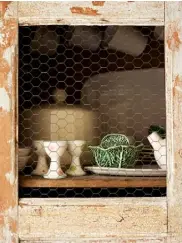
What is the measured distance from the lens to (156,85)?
1.26 metres

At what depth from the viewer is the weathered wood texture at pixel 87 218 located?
3.60 feet

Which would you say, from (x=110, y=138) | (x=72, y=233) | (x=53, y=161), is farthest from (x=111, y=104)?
(x=72, y=233)

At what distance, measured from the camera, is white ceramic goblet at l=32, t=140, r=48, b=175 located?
1.16m

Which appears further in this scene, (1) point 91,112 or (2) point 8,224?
(1) point 91,112

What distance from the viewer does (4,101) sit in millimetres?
1096

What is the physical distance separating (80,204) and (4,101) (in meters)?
0.31

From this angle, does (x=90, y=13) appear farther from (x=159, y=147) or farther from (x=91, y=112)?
(x=159, y=147)

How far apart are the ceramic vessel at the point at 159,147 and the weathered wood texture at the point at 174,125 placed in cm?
2

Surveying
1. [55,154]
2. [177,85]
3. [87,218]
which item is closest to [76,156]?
[55,154]

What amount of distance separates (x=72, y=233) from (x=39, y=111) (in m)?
0.33

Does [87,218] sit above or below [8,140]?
below

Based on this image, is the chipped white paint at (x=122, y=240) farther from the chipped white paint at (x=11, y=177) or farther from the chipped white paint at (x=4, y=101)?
the chipped white paint at (x=4, y=101)

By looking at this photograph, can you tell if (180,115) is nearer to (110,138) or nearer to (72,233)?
(110,138)

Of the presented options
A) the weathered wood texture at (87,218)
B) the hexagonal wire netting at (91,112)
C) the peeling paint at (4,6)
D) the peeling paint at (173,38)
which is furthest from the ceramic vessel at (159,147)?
the peeling paint at (4,6)
